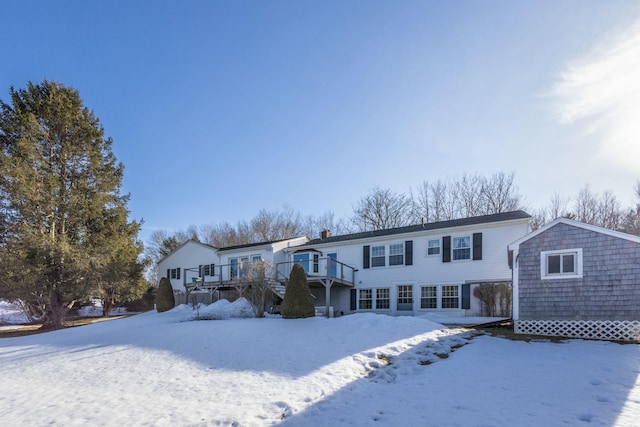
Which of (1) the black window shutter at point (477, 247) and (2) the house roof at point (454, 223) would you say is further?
(1) the black window shutter at point (477, 247)

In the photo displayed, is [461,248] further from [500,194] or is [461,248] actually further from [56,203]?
[56,203]

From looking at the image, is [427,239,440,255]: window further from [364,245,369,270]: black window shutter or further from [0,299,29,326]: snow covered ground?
[0,299,29,326]: snow covered ground

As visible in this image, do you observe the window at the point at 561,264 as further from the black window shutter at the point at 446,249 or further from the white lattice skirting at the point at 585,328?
the black window shutter at the point at 446,249

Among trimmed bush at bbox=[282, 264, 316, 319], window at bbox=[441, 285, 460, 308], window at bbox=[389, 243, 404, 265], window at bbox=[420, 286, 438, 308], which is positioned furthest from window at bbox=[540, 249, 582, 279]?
trimmed bush at bbox=[282, 264, 316, 319]

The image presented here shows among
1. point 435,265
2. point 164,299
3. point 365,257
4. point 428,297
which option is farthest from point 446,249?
point 164,299

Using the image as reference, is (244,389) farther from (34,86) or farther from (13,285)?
(34,86)

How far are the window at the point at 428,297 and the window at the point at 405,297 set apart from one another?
23.4 inches

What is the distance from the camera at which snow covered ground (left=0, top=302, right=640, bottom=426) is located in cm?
511

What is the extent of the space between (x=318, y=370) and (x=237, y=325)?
5.96 meters

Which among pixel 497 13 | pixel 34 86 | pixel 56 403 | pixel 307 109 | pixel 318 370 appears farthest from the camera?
pixel 34 86

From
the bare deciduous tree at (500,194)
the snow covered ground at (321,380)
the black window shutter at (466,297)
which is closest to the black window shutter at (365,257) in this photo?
the black window shutter at (466,297)

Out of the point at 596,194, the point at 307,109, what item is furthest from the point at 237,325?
the point at 596,194

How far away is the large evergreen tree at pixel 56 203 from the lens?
64.9 ft

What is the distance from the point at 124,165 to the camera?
24.8 metres
